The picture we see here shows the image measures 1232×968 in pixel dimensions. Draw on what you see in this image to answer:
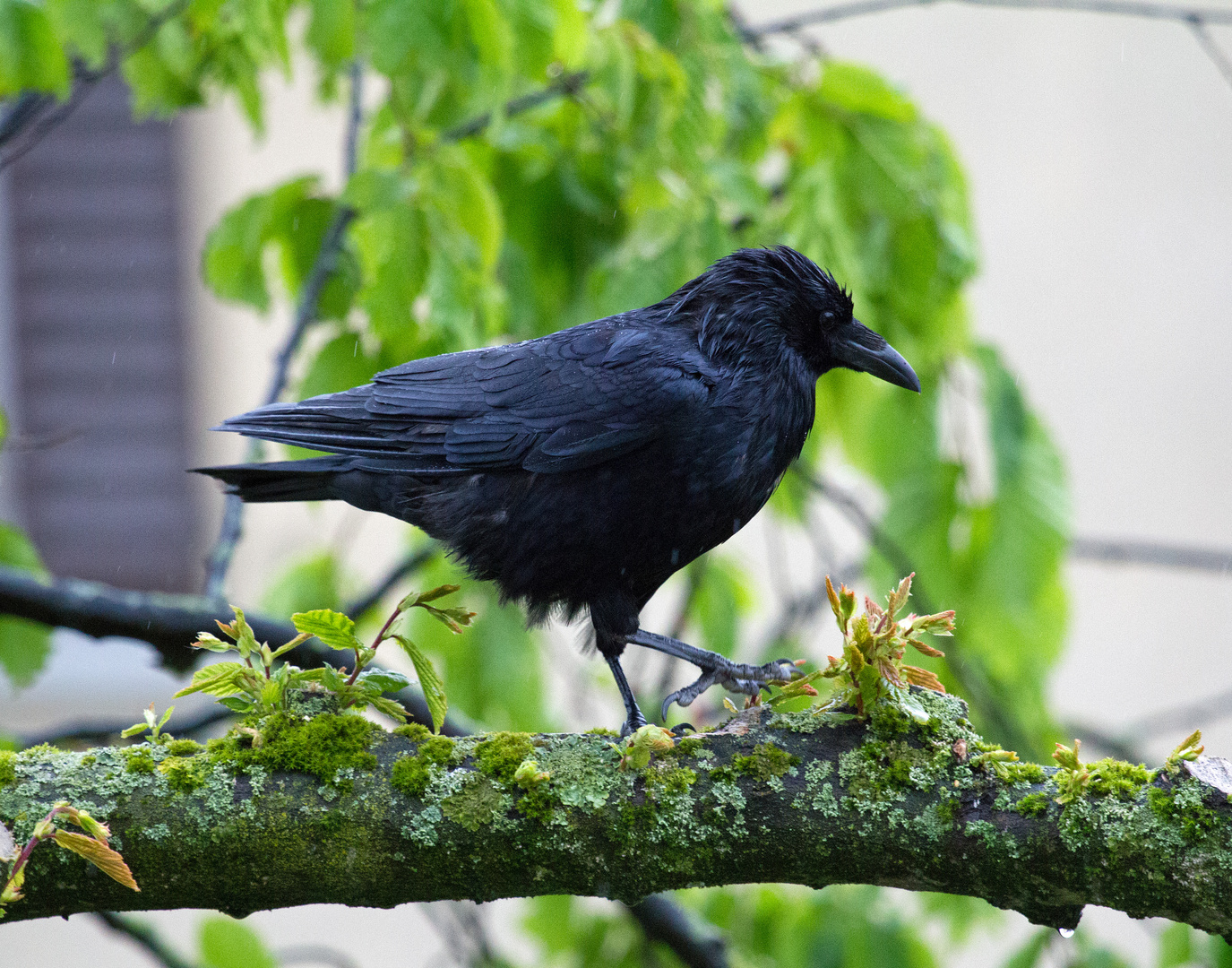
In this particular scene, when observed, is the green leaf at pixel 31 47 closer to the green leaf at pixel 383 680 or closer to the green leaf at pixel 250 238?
the green leaf at pixel 250 238

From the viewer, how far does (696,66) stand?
112 inches

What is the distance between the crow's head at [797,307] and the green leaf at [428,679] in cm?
96

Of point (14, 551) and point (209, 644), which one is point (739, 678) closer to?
point (209, 644)

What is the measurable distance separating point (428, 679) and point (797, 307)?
1142 mm

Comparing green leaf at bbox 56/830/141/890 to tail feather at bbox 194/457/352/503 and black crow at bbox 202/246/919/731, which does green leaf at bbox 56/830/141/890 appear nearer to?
black crow at bbox 202/246/919/731

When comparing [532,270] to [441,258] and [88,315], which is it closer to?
[441,258]

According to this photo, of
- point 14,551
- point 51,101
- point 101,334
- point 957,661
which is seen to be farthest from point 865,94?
point 101,334

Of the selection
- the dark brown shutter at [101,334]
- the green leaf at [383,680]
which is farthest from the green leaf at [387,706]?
the dark brown shutter at [101,334]

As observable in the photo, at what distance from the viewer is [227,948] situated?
10.4 ft

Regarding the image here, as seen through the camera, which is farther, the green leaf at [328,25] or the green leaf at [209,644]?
the green leaf at [328,25]

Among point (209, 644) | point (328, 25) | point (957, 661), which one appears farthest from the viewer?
point (957, 661)

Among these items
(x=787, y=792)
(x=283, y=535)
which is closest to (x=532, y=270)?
(x=787, y=792)

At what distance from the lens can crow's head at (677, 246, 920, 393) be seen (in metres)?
2.40

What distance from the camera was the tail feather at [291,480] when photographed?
238 cm
